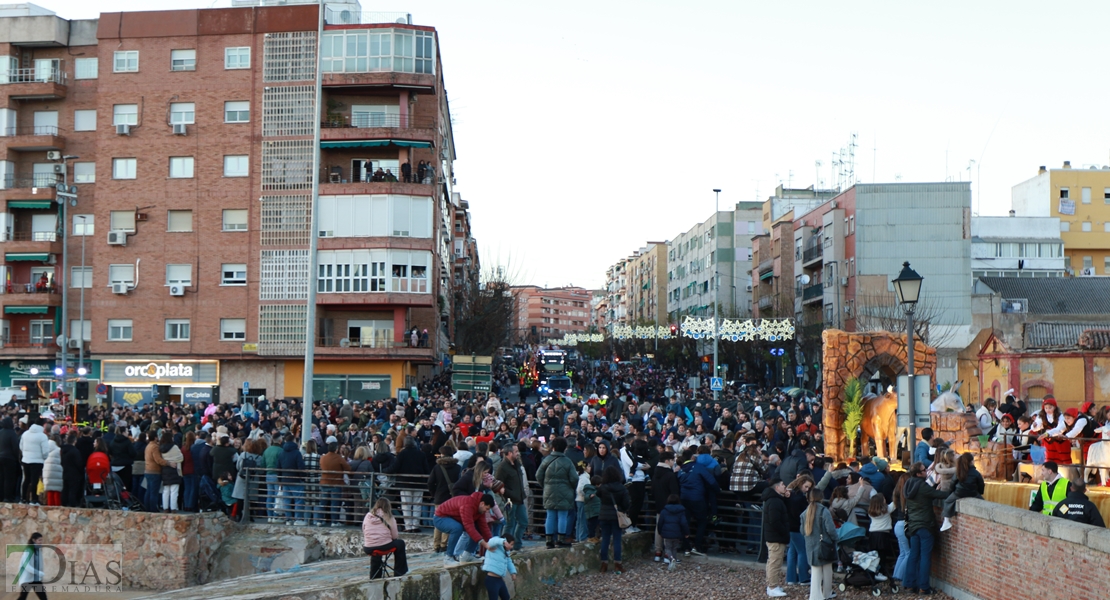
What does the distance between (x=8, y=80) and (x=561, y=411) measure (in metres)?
33.3

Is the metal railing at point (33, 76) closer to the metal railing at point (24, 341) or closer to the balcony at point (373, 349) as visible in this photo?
the metal railing at point (24, 341)

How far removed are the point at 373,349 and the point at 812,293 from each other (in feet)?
109

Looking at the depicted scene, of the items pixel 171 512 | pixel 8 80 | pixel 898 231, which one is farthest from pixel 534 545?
pixel 898 231

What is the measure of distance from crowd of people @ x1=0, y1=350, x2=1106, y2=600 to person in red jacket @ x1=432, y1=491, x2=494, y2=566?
22 millimetres

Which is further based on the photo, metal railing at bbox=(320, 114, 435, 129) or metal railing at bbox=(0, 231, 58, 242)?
metal railing at bbox=(0, 231, 58, 242)

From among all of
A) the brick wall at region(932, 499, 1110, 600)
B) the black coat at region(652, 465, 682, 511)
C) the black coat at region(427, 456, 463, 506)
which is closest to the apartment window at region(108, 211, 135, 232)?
the black coat at region(427, 456, 463, 506)

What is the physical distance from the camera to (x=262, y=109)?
47.8 m

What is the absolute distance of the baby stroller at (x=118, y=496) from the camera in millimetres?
20406

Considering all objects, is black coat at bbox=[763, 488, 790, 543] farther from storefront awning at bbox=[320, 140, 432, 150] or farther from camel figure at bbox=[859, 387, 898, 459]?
storefront awning at bbox=[320, 140, 432, 150]

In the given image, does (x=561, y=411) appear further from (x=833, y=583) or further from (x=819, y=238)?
(x=819, y=238)

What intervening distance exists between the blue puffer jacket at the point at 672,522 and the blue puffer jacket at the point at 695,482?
432 mm

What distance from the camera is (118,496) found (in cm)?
2059

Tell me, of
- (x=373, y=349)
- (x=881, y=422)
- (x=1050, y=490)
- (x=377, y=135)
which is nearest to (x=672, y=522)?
(x=1050, y=490)

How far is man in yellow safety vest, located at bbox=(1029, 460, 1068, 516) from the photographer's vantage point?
12.5 metres
